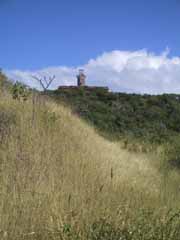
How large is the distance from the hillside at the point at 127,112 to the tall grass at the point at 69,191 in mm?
6415

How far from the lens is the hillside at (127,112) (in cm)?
1565

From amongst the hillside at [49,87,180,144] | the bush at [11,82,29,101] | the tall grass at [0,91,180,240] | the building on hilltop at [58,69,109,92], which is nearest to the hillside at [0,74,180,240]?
the tall grass at [0,91,180,240]

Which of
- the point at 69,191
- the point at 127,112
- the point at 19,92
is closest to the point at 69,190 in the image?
the point at 69,191

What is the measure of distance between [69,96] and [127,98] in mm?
2638

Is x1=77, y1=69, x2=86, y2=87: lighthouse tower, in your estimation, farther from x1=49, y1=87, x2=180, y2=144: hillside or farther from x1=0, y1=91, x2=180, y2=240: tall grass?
x1=0, y1=91, x2=180, y2=240: tall grass

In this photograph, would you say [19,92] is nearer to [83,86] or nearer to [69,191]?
[69,191]

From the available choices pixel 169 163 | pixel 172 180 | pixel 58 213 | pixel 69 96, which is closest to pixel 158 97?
pixel 69 96

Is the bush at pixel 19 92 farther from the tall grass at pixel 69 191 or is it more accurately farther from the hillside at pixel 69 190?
the tall grass at pixel 69 191

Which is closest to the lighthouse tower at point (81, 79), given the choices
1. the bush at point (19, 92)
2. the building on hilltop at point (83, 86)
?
the building on hilltop at point (83, 86)

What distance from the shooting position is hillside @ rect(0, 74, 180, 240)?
448 cm

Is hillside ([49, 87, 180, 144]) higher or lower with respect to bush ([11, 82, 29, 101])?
lower

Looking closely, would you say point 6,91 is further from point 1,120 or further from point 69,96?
point 69,96

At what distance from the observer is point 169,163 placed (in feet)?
35.3

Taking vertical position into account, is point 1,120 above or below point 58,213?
above
